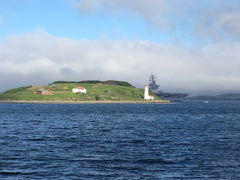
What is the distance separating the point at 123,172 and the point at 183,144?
16964mm

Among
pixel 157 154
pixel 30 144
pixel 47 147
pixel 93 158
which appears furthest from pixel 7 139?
pixel 157 154

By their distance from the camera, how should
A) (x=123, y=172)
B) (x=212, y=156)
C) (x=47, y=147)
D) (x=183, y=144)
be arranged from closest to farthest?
1. (x=123, y=172)
2. (x=212, y=156)
3. (x=47, y=147)
4. (x=183, y=144)

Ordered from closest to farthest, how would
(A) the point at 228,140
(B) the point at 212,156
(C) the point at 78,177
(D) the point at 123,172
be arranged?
(C) the point at 78,177, (D) the point at 123,172, (B) the point at 212,156, (A) the point at 228,140

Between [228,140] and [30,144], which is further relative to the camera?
[228,140]

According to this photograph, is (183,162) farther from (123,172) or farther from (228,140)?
(228,140)

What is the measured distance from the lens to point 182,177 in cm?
2370

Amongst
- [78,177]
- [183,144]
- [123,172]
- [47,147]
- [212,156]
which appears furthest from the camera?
[183,144]

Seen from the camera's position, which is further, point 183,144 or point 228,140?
point 228,140

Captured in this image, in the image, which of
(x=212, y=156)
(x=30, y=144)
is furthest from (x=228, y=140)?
(x=30, y=144)

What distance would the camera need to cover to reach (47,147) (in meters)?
36.2

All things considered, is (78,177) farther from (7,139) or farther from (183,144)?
(7,139)

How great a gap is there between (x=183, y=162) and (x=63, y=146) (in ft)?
50.2

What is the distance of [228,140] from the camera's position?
44.2 m

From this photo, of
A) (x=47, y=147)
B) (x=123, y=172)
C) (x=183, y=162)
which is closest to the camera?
(x=123, y=172)
